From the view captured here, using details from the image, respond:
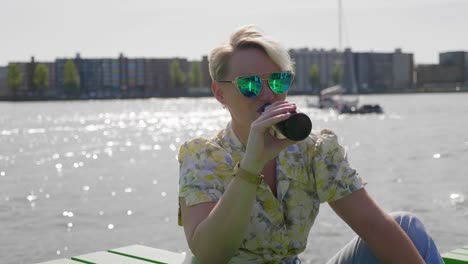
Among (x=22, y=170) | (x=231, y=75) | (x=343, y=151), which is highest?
(x=231, y=75)

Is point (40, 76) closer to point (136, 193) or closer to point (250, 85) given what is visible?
point (136, 193)

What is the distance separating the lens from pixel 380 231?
2.96 m

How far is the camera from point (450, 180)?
2194 cm

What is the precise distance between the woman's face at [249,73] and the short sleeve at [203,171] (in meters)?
0.15

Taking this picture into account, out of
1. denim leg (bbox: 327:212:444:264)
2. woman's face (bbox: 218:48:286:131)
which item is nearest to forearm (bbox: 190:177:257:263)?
woman's face (bbox: 218:48:286:131)

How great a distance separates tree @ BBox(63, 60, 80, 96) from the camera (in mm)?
150250

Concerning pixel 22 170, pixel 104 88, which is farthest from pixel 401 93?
pixel 22 170

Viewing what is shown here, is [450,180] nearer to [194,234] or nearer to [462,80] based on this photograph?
[194,234]

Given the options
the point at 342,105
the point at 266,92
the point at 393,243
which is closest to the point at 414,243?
the point at 393,243

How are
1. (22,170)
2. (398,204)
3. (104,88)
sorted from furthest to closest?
(104,88) → (22,170) → (398,204)

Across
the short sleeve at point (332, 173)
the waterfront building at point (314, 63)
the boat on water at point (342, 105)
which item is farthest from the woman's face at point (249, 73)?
the waterfront building at point (314, 63)

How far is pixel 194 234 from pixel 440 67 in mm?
198051

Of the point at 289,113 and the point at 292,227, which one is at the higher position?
the point at 289,113

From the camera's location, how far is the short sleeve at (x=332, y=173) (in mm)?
2961
